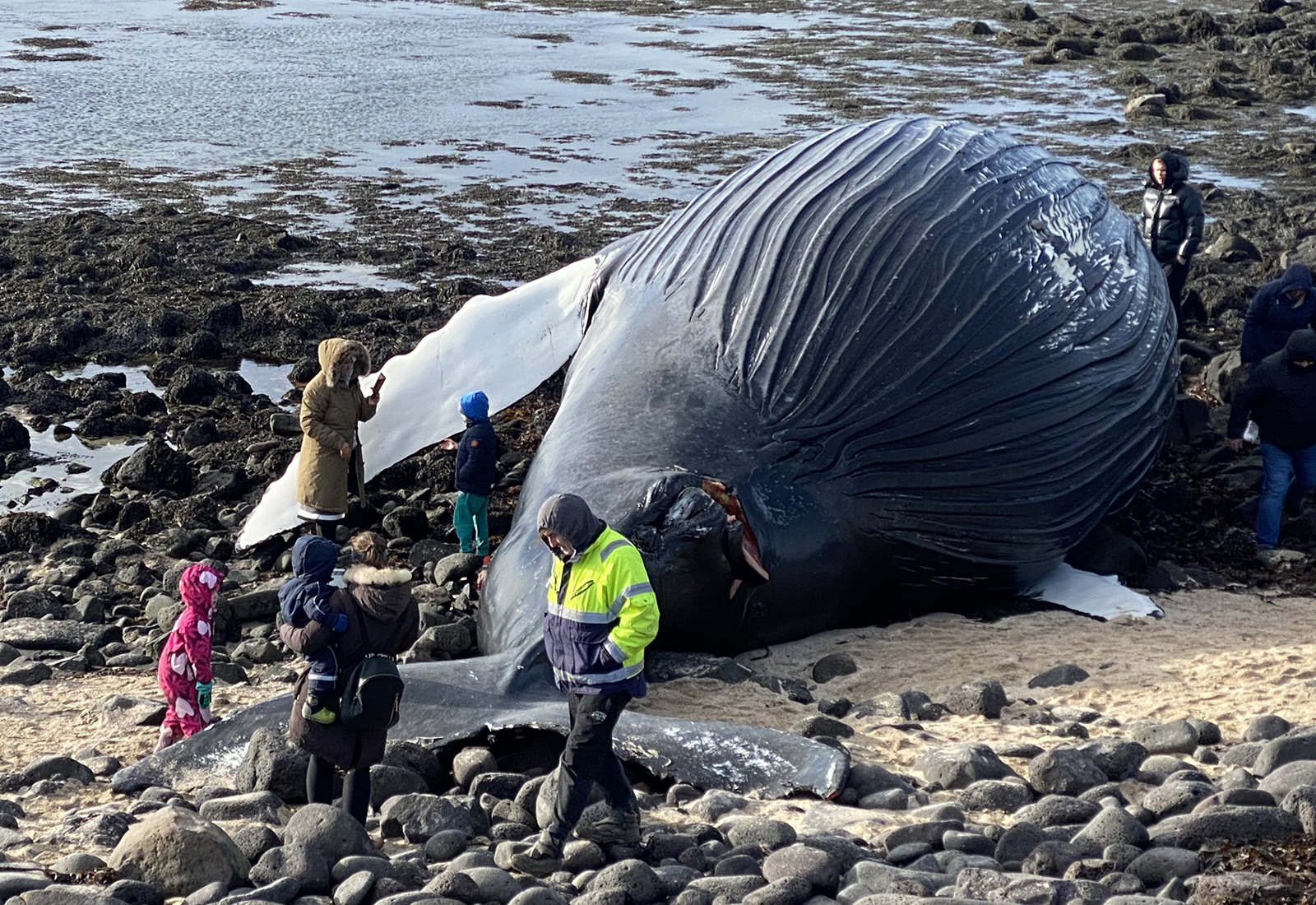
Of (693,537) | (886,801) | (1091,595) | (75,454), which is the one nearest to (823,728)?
(886,801)

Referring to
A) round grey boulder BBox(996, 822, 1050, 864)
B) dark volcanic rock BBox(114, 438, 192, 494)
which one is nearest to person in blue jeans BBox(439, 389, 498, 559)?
dark volcanic rock BBox(114, 438, 192, 494)

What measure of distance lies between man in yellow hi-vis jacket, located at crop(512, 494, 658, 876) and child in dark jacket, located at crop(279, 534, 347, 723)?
84 centimetres

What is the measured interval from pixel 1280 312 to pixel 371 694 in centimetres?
797

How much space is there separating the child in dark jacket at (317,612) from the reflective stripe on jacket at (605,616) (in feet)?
2.86

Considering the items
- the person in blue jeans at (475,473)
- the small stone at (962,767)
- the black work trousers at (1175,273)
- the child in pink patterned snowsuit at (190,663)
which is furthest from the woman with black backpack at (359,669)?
the black work trousers at (1175,273)

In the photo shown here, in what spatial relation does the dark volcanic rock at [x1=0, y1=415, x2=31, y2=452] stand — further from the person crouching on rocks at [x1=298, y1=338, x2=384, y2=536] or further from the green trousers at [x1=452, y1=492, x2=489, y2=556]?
the green trousers at [x1=452, y1=492, x2=489, y2=556]

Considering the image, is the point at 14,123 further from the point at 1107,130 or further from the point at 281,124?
the point at 1107,130

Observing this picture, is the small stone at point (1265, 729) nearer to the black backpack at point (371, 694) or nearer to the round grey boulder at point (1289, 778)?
the round grey boulder at point (1289, 778)

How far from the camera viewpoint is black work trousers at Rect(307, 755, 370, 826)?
20.3 feet

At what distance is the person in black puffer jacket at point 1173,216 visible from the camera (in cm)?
1378

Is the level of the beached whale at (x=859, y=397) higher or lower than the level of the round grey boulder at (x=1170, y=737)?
higher

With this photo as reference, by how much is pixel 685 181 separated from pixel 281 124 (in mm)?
8612

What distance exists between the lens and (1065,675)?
8.14m

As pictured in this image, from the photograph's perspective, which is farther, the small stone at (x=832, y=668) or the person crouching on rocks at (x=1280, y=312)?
the person crouching on rocks at (x=1280, y=312)
